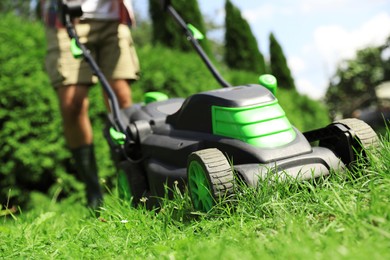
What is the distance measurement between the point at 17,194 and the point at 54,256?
313 cm

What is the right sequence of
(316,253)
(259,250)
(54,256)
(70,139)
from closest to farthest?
(316,253)
(259,250)
(54,256)
(70,139)

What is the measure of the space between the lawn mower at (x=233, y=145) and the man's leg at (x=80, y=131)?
71 cm

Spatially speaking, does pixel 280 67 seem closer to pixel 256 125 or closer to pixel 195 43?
pixel 195 43

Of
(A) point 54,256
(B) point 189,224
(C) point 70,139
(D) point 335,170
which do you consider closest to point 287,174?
(D) point 335,170

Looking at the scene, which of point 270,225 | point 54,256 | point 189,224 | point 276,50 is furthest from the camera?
point 276,50

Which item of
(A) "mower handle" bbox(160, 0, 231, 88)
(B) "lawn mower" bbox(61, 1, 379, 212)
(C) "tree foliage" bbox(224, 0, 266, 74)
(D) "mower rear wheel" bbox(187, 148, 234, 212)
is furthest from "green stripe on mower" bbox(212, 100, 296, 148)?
(C) "tree foliage" bbox(224, 0, 266, 74)

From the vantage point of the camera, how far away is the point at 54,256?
1.81 meters

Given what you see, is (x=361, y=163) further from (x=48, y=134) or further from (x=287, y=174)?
(x=48, y=134)

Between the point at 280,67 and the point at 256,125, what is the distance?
543 inches

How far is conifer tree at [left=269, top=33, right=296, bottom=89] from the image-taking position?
15516mm

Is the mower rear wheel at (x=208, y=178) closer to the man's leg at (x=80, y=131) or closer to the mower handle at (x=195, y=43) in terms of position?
the mower handle at (x=195, y=43)

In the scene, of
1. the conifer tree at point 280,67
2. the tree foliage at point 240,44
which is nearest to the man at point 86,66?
the tree foliage at point 240,44

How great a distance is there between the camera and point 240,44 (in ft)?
41.2

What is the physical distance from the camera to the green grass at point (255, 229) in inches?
52.1
